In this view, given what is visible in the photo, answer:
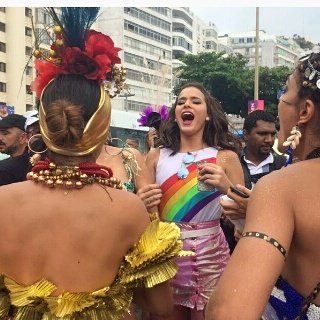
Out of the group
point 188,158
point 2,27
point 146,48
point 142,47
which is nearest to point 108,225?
point 188,158

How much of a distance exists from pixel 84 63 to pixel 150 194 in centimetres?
119

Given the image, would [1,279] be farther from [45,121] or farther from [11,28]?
[11,28]

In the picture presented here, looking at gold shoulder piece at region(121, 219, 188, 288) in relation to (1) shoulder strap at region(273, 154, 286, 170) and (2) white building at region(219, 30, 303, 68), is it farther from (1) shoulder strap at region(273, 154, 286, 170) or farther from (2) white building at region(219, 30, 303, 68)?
(2) white building at region(219, 30, 303, 68)

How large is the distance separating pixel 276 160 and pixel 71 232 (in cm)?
394

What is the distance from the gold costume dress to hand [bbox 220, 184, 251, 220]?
242 millimetres

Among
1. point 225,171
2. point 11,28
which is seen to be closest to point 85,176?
point 225,171

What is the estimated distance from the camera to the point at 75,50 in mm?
2207

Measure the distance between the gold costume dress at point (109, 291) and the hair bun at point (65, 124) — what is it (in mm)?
452

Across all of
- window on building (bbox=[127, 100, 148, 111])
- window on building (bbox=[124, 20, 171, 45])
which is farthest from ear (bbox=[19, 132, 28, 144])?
window on building (bbox=[124, 20, 171, 45])

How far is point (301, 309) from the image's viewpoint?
1555 millimetres

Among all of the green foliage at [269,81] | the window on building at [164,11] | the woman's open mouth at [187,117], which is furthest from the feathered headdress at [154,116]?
the window on building at [164,11]

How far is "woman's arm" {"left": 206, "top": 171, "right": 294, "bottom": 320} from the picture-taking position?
1.40m

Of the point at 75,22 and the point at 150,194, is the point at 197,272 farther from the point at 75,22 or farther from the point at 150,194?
the point at 75,22

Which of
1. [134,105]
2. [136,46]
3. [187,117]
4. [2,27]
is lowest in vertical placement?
[134,105]
